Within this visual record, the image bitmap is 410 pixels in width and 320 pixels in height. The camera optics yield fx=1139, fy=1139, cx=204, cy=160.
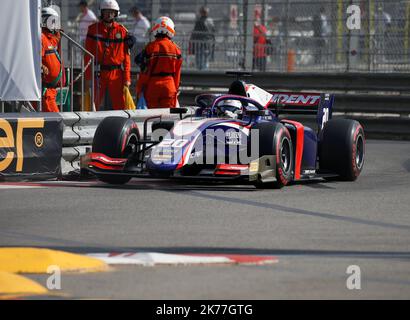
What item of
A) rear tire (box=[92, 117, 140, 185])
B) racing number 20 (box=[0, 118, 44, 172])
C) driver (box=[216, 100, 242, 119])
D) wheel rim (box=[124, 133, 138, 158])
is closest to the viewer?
racing number 20 (box=[0, 118, 44, 172])

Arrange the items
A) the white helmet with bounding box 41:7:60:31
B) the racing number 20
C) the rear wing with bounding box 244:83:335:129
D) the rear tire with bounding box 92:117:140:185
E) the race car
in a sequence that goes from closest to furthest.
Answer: the race car < the racing number 20 < the rear tire with bounding box 92:117:140:185 < the rear wing with bounding box 244:83:335:129 < the white helmet with bounding box 41:7:60:31

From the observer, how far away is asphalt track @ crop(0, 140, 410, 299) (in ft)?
20.9

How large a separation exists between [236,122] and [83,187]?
1.68 metres

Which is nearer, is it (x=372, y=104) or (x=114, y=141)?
(x=114, y=141)

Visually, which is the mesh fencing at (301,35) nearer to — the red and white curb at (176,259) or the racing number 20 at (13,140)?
the racing number 20 at (13,140)

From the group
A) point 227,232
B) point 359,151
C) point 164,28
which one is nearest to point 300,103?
point 359,151

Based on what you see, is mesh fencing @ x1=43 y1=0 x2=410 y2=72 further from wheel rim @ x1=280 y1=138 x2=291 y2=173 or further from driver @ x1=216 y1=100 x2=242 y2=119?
wheel rim @ x1=280 y1=138 x2=291 y2=173

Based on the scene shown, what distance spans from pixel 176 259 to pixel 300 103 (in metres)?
5.91

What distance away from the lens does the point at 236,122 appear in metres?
11.5

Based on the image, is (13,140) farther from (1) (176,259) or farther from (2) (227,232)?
(1) (176,259)

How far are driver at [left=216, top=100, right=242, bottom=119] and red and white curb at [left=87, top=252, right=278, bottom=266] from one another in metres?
4.69

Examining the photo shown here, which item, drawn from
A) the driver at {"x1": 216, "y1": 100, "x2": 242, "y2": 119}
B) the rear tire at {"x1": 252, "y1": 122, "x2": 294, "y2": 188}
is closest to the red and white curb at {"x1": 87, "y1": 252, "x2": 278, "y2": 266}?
the rear tire at {"x1": 252, "y1": 122, "x2": 294, "y2": 188}

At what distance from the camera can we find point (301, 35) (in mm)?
18516

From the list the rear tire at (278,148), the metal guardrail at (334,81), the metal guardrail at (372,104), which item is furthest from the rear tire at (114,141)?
the metal guardrail at (372,104)
